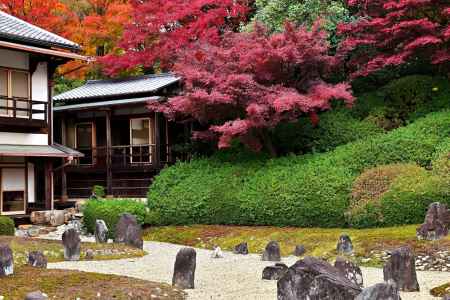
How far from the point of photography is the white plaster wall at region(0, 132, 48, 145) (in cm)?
2227

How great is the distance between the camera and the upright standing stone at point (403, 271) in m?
10.2

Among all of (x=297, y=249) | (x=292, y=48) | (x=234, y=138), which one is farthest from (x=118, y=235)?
(x=292, y=48)

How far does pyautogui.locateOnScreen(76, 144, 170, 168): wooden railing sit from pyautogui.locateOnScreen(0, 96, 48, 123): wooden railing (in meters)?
4.13

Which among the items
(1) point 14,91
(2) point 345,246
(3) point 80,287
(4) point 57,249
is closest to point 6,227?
(4) point 57,249

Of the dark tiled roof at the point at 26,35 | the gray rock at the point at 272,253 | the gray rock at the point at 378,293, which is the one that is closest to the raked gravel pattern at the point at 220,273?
the gray rock at the point at 272,253

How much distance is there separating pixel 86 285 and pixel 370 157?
37.2ft

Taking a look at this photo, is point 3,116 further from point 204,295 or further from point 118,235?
point 204,295

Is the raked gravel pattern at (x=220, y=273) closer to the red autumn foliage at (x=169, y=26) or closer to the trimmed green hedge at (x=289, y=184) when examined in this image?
the trimmed green hedge at (x=289, y=184)

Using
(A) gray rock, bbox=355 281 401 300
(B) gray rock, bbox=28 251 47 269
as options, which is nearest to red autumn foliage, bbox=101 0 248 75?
(B) gray rock, bbox=28 251 47 269

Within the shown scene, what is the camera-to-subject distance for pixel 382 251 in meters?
13.9

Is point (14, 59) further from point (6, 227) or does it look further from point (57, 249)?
point (57, 249)

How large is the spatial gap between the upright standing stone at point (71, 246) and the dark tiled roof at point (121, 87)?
11.9 metres

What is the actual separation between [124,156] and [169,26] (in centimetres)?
640

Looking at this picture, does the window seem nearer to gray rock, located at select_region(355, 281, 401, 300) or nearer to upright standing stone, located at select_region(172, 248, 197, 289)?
upright standing stone, located at select_region(172, 248, 197, 289)
